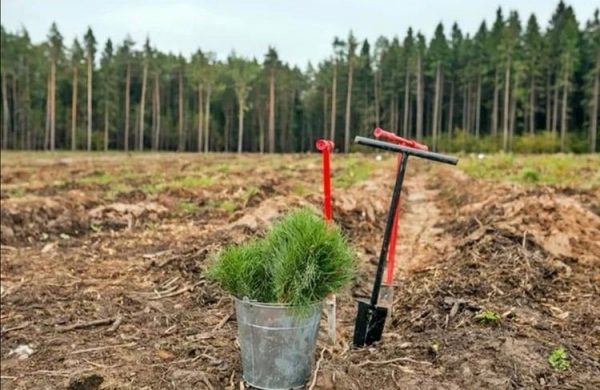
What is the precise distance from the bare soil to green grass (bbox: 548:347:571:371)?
0.04 metres

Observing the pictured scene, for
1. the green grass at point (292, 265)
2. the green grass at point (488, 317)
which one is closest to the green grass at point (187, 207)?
the green grass at point (488, 317)

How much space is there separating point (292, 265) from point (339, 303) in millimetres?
2001

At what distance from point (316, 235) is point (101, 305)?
2.66m

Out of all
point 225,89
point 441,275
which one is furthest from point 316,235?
point 225,89

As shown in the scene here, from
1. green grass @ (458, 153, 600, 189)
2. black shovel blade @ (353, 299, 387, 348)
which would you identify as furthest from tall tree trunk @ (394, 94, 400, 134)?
black shovel blade @ (353, 299, 387, 348)

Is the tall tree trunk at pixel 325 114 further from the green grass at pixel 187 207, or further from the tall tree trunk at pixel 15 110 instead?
the green grass at pixel 187 207

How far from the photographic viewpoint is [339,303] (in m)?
4.71

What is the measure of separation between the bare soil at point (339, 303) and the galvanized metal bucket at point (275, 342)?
5.3 inches

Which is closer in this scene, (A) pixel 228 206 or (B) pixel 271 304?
(B) pixel 271 304

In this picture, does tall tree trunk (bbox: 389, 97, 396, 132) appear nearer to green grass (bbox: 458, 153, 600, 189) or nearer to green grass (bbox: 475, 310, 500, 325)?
green grass (bbox: 458, 153, 600, 189)

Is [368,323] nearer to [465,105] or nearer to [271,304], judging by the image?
[271,304]

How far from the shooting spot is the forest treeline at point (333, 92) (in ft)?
167

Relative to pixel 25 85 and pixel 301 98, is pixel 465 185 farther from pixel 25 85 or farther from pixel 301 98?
pixel 301 98

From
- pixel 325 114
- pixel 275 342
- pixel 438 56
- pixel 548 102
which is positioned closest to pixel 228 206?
pixel 275 342
